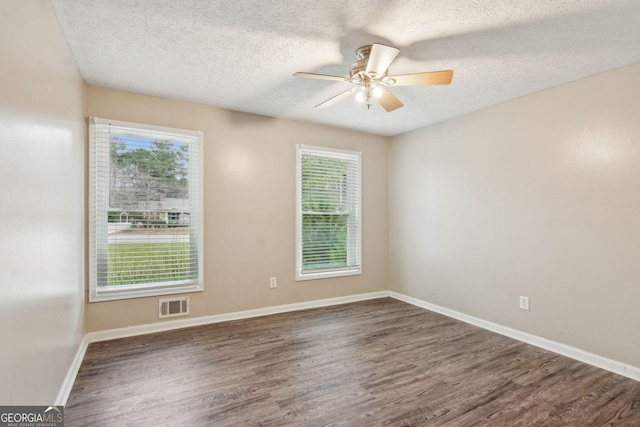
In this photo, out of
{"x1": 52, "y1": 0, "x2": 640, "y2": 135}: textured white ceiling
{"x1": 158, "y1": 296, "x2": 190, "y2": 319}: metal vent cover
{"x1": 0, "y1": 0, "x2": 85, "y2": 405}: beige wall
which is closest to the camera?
{"x1": 0, "y1": 0, "x2": 85, "y2": 405}: beige wall

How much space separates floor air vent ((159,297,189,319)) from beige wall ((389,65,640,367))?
120 inches

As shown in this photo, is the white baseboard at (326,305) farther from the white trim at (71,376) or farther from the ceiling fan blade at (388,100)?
the ceiling fan blade at (388,100)

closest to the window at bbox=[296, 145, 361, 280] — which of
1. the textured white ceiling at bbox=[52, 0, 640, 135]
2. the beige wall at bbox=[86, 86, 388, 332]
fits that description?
the beige wall at bbox=[86, 86, 388, 332]

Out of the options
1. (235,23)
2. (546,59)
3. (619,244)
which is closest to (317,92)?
(235,23)

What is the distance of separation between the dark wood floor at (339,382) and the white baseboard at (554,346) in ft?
0.32

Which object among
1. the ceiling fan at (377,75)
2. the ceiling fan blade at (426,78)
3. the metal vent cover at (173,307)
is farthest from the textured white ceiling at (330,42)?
the metal vent cover at (173,307)

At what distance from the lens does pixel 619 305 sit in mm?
2578

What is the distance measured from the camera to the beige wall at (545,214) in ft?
8.43

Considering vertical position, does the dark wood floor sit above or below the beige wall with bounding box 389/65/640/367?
below

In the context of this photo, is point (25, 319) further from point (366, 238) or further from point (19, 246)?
point (366, 238)

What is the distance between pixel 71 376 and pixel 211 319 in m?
1.45

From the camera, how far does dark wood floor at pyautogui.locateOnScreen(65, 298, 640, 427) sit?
199 cm

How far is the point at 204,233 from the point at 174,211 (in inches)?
15.8

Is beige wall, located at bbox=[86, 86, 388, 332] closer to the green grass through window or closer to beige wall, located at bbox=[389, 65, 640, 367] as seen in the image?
the green grass through window
